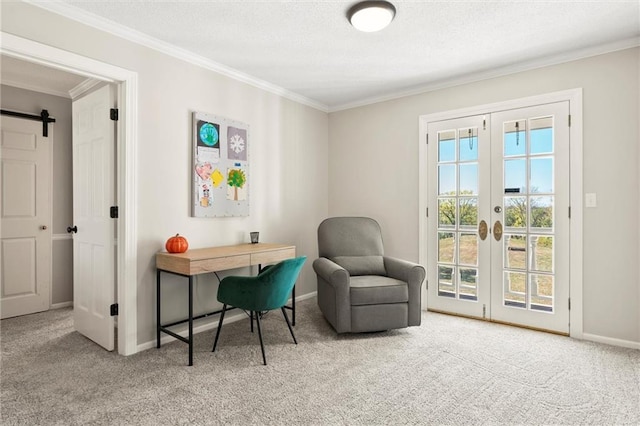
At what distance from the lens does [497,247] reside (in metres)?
3.44

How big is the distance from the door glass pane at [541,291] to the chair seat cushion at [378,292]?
118 centimetres

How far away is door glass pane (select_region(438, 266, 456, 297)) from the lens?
373 cm

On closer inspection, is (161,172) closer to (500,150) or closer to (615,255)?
(500,150)

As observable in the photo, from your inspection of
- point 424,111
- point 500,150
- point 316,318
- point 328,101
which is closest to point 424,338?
point 316,318

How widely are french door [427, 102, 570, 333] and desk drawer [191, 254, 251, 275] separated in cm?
203

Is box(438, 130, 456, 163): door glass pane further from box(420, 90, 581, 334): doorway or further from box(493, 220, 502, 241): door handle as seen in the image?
box(493, 220, 502, 241): door handle

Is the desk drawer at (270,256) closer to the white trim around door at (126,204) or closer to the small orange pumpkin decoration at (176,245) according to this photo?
the small orange pumpkin decoration at (176,245)

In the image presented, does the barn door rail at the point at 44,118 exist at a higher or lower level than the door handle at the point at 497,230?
higher

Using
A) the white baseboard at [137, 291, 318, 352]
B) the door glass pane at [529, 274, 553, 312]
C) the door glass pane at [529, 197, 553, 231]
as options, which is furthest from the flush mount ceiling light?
the white baseboard at [137, 291, 318, 352]

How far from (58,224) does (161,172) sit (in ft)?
6.73

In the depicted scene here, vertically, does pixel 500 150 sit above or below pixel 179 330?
above

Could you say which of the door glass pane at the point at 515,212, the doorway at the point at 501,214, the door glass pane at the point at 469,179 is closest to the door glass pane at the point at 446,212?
the doorway at the point at 501,214

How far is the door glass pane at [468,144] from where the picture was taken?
3.58 m

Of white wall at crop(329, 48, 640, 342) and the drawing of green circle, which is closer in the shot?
white wall at crop(329, 48, 640, 342)
